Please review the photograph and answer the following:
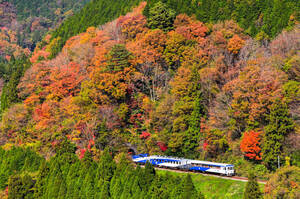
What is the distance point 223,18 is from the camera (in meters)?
63.2

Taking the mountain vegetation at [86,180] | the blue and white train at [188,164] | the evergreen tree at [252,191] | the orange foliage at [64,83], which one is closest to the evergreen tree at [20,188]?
the mountain vegetation at [86,180]

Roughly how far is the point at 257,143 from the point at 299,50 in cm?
1327

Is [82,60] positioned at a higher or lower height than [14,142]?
higher

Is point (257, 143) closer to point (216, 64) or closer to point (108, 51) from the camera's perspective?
point (216, 64)

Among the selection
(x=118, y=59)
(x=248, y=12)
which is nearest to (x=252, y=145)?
(x=118, y=59)

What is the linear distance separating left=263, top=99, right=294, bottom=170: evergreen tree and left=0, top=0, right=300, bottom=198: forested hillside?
99 millimetres

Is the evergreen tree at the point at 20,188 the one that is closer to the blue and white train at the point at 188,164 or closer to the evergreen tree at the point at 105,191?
the evergreen tree at the point at 105,191

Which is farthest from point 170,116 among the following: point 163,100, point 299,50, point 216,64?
point 299,50

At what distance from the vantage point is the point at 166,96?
177 feet

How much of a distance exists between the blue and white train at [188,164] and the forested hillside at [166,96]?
1.77m

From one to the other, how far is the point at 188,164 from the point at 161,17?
87.6 feet

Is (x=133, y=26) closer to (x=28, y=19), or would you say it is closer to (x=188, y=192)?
(x=188, y=192)

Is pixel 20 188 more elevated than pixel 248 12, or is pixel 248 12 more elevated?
pixel 248 12

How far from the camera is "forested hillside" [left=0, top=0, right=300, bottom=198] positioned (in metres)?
42.1
